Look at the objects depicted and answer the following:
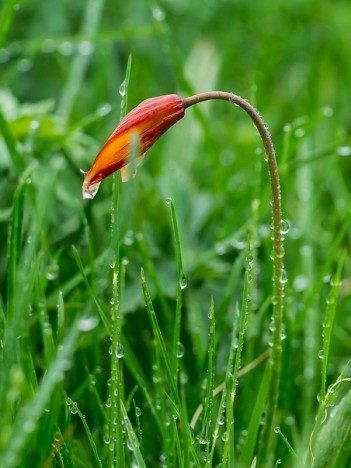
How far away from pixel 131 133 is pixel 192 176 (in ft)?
3.84

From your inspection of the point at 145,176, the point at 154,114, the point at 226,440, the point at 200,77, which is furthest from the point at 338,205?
the point at 226,440

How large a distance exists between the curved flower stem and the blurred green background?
156 millimetres

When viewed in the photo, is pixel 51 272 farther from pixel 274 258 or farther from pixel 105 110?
pixel 105 110

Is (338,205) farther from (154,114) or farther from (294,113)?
(154,114)

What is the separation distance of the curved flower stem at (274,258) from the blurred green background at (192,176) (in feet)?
0.51

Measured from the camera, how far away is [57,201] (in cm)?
182

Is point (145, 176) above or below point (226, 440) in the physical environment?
above

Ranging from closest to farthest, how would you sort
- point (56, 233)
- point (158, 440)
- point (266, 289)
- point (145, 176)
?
point (158, 440) < point (266, 289) < point (56, 233) < point (145, 176)

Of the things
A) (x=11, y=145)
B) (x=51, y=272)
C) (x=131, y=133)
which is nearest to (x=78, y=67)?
(x=11, y=145)

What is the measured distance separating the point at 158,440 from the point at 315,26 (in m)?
2.48

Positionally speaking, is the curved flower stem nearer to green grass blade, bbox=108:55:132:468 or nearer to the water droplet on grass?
green grass blade, bbox=108:55:132:468

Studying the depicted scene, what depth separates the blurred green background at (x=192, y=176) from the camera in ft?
4.93

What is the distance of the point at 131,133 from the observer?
1090mm

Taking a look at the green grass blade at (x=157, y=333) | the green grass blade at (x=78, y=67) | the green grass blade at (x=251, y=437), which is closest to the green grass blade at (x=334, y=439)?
the green grass blade at (x=251, y=437)
